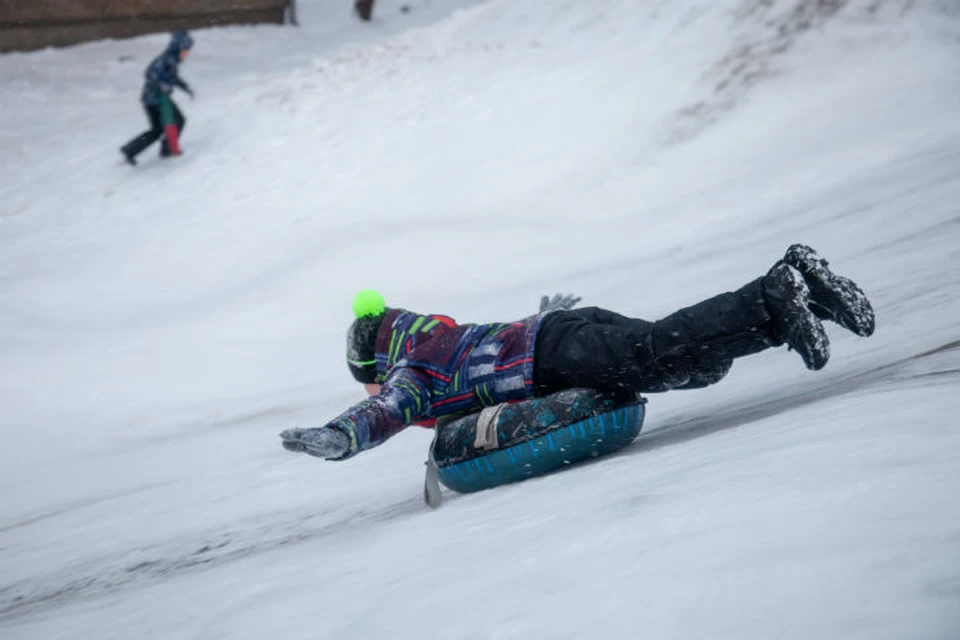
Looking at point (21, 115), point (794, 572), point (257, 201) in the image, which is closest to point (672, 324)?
point (794, 572)

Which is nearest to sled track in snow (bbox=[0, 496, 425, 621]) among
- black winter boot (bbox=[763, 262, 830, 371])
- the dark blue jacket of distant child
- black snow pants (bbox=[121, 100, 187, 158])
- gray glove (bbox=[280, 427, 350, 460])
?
gray glove (bbox=[280, 427, 350, 460])

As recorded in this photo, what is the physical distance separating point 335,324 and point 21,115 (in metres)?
8.51

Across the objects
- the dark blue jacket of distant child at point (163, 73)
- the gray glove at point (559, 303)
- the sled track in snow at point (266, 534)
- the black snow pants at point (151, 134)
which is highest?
the dark blue jacket of distant child at point (163, 73)

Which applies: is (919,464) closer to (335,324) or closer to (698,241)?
(698,241)

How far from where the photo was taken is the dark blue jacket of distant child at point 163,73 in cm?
1174

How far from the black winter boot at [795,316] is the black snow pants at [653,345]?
4cm

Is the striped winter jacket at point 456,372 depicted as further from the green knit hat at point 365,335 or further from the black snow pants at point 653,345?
the green knit hat at point 365,335

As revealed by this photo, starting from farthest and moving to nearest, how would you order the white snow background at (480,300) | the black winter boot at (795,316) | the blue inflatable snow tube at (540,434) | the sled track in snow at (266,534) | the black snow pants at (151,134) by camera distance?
the black snow pants at (151,134) → the blue inflatable snow tube at (540,434) → the sled track in snow at (266,534) → the black winter boot at (795,316) → the white snow background at (480,300)

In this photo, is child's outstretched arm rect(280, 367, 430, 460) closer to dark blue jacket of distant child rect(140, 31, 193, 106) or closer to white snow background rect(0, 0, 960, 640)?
white snow background rect(0, 0, 960, 640)

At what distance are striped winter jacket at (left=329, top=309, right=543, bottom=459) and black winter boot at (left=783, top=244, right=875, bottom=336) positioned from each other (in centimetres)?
85

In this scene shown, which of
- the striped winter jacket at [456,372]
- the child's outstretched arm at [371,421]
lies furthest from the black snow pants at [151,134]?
the child's outstretched arm at [371,421]

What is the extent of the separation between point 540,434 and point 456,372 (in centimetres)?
38

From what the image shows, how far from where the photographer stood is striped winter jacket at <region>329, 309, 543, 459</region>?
3.36m

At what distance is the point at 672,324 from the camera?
311 centimetres
